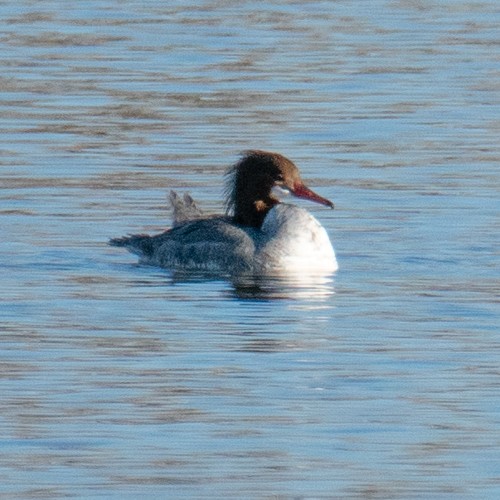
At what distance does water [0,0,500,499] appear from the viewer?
938 cm

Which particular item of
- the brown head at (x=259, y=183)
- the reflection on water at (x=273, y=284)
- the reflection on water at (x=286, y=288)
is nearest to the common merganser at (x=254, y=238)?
the brown head at (x=259, y=183)

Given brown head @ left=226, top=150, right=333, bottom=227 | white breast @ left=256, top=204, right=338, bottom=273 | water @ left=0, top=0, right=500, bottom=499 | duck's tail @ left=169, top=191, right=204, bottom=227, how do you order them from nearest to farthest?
water @ left=0, top=0, right=500, bottom=499 → white breast @ left=256, top=204, right=338, bottom=273 → brown head @ left=226, top=150, right=333, bottom=227 → duck's tail @ left=169, top=191, right=204, bottom=227

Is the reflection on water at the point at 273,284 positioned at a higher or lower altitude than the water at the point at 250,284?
lower

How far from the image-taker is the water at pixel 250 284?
9383 millimetres

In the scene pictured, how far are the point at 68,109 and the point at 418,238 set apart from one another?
24.1ft

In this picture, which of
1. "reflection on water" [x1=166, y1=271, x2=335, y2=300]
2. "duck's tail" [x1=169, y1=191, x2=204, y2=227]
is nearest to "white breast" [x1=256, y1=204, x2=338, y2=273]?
"reflection on water" [x1=166, y1=271, x2=335, y2=300]

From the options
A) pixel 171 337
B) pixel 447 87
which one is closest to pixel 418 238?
pixel 171 337

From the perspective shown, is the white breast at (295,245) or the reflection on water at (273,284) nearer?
the reflection on water at (273,284)

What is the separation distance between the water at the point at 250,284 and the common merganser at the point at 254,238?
32 cm

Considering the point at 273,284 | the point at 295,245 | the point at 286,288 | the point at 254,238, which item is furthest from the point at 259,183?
the point at 286,288

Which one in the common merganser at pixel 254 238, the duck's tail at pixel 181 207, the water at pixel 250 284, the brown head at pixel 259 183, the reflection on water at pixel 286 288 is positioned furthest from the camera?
the duck's tail at pixel 181 207

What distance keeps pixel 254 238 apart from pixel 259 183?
68cm

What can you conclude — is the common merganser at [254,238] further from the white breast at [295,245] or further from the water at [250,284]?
the water at [250,284]

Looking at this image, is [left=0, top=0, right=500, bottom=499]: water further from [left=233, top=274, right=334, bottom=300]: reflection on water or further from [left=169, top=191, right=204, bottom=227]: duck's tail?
[left=169, top=191, right=204, bottom=227]: duck's tail
